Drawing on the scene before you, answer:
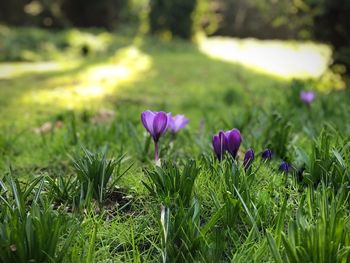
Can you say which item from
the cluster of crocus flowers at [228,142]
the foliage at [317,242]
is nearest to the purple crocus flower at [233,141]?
the cluster of crocus flowers at [228,142]

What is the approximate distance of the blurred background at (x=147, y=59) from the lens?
15.9ft

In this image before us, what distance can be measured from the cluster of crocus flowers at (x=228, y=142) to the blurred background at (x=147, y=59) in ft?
5.87

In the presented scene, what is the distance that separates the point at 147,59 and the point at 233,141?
740cm

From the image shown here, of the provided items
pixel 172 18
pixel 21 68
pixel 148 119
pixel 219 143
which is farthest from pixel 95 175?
pixel 172 18

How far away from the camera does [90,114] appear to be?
11.9 feet

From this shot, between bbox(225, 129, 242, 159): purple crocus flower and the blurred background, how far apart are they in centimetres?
182

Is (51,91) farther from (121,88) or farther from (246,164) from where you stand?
(246,164)

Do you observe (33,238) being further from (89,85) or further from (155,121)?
(89,85)

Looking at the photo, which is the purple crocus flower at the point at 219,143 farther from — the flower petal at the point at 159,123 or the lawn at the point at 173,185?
the flower petal at the point at 159,123

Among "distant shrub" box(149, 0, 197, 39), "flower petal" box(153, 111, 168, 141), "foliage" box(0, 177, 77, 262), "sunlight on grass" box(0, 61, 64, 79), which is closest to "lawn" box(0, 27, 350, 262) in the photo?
"foliage" box(0, 177, 77, 262)

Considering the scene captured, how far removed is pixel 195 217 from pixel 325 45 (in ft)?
14.5

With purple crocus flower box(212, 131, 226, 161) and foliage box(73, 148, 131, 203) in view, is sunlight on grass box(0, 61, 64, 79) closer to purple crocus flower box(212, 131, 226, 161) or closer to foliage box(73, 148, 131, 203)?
foliage box(73, 148, 131, 203)

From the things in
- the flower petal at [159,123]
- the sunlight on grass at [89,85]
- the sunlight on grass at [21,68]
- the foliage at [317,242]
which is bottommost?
the sunlight on grass at [21,68]

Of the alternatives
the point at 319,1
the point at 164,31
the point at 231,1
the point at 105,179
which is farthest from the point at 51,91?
the point at 231,1
